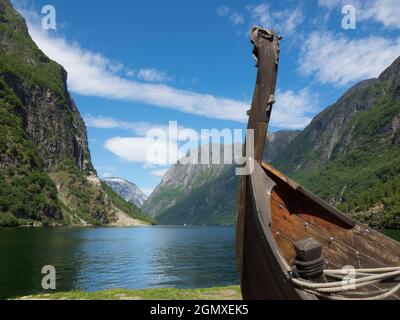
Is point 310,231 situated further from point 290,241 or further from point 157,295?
point 157,295

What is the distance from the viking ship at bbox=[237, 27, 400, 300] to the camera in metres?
8.15

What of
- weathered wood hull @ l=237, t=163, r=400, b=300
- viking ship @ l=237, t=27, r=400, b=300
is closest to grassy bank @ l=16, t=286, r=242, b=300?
weathered wood hull @ l=237, t=163, r=400, b=300

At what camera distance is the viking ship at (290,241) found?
26.7 ft

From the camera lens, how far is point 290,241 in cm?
1345

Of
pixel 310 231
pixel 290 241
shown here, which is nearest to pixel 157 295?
pixel 290 241

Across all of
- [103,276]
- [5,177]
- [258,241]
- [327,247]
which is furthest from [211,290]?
[5,177]

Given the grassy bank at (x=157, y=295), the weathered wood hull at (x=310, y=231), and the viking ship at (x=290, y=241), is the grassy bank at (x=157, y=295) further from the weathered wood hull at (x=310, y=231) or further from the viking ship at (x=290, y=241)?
the viking ship at (x=290, y=241)

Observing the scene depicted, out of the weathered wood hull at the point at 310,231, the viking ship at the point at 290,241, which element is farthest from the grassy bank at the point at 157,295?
the viking ship at the point at 290,241

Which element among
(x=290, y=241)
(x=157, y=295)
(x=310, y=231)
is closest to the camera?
(x=290, y=241)

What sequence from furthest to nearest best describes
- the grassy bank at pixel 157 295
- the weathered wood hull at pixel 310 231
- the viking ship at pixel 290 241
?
the grassy bank at pixel 157 295
the weathered wood hull at pixel 310 231
the viking ship at pixel 290 241

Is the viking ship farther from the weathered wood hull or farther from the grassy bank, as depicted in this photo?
the grassy bank
